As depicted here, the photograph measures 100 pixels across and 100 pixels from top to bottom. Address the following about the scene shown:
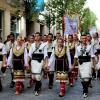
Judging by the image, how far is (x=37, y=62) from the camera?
8.16m

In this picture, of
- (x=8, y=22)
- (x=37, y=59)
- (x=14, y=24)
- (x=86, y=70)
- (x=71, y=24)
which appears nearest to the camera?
(x=86, y=70)

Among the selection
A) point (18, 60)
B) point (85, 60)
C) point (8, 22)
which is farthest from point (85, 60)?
point (8, 22)

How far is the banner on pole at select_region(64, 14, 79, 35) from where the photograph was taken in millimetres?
17737

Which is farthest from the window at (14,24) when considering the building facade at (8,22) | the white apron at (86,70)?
the white apron at (86,70)

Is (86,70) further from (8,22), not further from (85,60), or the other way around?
(8,22)

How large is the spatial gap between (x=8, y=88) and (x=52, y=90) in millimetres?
1392

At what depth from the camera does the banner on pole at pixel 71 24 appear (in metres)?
17.7

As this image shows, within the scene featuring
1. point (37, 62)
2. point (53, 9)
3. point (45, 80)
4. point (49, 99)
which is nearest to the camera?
point (49, 99)

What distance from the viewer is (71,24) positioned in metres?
18.7

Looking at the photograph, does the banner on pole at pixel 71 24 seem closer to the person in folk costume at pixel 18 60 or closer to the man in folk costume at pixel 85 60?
the person in folk costume at pixel 18 60

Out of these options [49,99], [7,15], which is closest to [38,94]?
[49,99]

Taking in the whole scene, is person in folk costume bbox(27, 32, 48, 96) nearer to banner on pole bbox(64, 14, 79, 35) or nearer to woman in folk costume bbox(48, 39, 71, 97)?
woman in folk costume bbox(48, 39, 71, 97)

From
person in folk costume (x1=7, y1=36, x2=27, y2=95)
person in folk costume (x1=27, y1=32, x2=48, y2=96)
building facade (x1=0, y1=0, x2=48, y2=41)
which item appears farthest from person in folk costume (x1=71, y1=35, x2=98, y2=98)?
building facade (x1=0, y1=0, x2=48, y2=41)

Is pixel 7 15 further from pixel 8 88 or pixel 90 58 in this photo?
pixel 90 58
